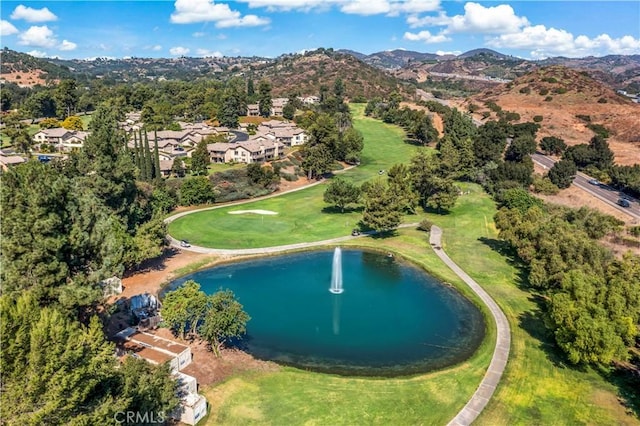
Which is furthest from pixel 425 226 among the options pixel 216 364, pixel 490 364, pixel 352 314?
pixel 216 364

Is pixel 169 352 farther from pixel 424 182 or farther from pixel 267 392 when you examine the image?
pixel 424 182

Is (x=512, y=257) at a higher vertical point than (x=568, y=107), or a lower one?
lower

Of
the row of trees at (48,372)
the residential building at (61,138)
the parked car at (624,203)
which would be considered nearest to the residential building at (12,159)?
the residential building at (61,138)

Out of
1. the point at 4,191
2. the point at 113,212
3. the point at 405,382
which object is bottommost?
the point at 405,382

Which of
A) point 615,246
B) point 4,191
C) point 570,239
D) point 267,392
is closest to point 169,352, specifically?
point 267,392

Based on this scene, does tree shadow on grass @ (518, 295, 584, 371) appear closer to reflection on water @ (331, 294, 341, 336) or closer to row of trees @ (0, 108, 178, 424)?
reflection on water @ (331, 294, 341, 336)

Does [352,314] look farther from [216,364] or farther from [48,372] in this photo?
[48,372]
